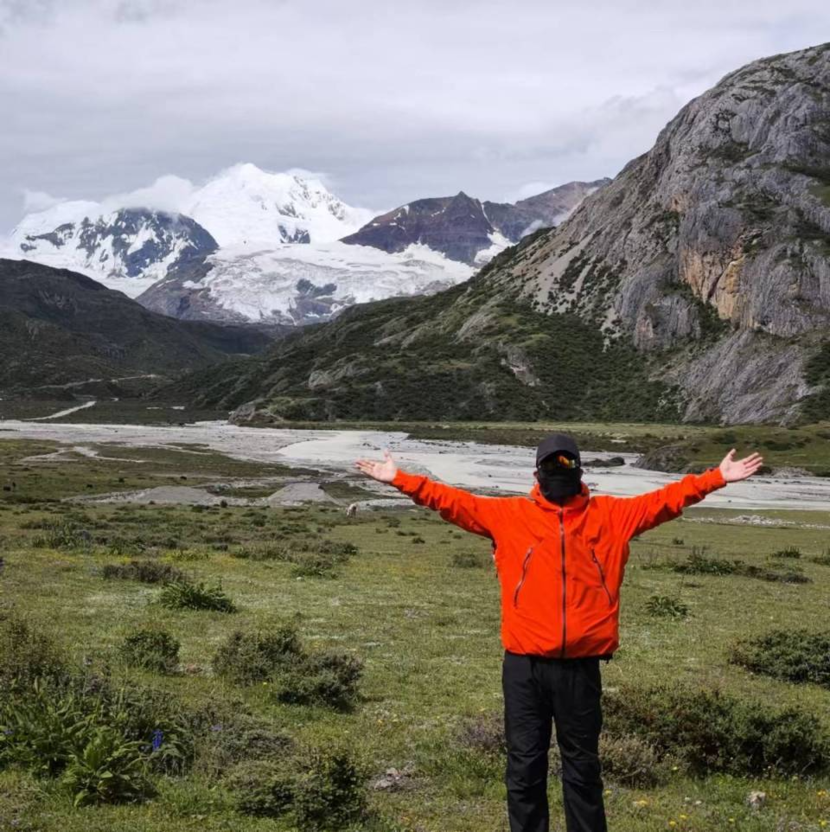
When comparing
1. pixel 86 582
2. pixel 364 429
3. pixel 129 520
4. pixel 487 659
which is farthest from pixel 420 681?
pixel 364 429

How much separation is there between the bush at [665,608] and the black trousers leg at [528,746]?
14245mm

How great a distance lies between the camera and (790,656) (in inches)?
613

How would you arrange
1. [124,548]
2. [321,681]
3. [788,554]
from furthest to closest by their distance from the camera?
1. [788,554]
2. [124,548]
3. [321,681]

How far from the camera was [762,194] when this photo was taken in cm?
19675

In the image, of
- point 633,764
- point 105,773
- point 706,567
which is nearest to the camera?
point 105,773

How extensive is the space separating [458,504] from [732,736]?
5039mm

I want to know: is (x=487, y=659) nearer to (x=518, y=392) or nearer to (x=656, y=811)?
(x=656, y=811)

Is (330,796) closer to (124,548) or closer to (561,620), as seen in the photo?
(561,620)

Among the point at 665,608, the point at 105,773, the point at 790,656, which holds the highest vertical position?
the point at 105,773

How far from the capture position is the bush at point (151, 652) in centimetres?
1318

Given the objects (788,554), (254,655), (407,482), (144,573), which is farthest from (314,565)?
(788,554)

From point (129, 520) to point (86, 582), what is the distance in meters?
26.2

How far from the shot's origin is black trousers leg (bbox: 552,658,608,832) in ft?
23.9

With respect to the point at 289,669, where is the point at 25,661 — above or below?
above
